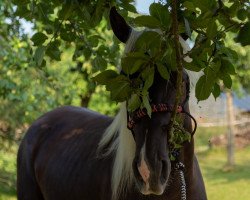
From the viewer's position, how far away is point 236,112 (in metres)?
19.0

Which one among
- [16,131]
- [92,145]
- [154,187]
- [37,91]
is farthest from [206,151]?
[154,187]

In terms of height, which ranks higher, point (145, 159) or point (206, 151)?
point (145, 159)

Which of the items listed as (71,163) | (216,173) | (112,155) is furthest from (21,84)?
(216,173)

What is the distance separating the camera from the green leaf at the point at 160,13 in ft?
4.20

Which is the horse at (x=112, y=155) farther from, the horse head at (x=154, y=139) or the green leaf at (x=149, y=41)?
the green leaf at (x=149, y=41)

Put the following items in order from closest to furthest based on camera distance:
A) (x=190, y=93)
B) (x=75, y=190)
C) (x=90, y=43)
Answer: (x=190, y=93) → (x=90, y=43) → (x=75, y=190)

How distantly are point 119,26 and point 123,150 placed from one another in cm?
55

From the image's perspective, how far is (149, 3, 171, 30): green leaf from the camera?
1.28 meters

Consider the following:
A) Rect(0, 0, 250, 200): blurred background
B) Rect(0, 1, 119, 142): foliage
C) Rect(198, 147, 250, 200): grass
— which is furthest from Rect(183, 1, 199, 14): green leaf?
Rect(198, 147, 250, 200): grass

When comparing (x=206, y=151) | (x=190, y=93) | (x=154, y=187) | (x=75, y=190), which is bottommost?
(x=206, y=151)

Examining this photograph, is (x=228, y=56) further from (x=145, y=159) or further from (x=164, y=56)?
(x=145, y=159)

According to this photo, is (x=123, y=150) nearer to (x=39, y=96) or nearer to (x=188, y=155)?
(x=188, y=155)

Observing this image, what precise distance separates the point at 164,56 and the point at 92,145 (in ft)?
5.77

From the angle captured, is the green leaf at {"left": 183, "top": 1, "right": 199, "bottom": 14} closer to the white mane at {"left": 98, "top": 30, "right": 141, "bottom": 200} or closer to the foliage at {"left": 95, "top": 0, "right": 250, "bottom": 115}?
the foliage at {"left": 95, "top": 0, "right": 250, "bottom": 115}
